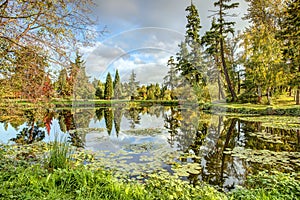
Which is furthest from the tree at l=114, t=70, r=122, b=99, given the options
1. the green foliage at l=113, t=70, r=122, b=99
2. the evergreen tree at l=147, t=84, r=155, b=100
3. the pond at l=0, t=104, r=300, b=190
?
the pond at l=0, t=104, r=300, b=190

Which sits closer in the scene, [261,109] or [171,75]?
[171,75]

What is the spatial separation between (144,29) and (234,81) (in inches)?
676

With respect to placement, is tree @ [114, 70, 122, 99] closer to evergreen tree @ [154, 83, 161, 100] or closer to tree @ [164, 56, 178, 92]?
evergreen tree @ [154, 83, 161, 100]

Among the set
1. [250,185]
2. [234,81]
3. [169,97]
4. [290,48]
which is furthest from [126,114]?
[234,81]

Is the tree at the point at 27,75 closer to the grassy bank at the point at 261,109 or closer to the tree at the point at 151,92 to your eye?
the tree at the point at 151,92

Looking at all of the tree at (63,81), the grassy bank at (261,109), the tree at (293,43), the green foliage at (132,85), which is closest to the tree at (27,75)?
the tree at (63,81)

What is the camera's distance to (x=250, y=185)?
2.93 meters

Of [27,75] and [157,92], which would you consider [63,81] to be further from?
[157,92]

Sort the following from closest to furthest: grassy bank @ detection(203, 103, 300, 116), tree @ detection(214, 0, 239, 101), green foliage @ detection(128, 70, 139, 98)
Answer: green foliage @ detection(128, 70, 139, 98)
grassy bank @ detection(203, 103, 300, 116)
tree @ detection(214, 0, 239, 101)

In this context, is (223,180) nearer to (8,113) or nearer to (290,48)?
(8,113)

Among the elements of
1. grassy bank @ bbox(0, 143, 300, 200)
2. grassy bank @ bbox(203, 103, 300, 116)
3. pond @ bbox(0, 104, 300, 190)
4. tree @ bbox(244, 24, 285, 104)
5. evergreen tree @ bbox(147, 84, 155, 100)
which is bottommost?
pond @ bbox(0, 104, 300, 190)

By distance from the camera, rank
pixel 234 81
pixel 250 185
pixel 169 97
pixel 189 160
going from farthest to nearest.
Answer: pixel 234 81
pixel 169 97
pixel 189 160
pixel 250 185

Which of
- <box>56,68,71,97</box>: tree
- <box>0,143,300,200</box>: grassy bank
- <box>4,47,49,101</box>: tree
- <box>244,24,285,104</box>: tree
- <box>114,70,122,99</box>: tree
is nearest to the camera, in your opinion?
<box>0,143,300,200</box>: grassy bank

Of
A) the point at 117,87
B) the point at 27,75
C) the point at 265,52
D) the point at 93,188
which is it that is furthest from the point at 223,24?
the point at 93,188
